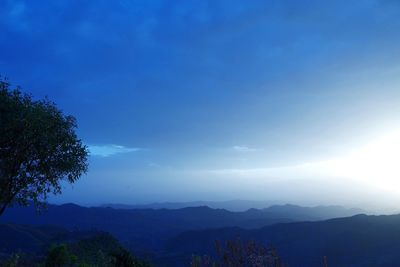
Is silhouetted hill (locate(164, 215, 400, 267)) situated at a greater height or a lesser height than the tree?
lesser

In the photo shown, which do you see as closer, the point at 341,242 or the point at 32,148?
the point at 32,148

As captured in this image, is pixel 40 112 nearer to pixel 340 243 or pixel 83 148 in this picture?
pixel 83 148

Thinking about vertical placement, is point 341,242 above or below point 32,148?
below

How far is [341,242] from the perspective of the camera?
15600 centimetres

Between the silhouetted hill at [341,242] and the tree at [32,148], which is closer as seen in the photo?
A: the tree at [32,148]

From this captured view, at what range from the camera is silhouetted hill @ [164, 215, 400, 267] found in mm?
128163

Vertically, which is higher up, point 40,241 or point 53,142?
point 53,142

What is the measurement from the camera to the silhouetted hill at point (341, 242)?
128m

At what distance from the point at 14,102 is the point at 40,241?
141 meters

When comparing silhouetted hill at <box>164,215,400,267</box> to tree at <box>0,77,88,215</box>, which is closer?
tree at <box>0,77,88,215</box>

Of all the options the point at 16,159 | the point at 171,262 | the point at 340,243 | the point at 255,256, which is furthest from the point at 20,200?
the point at 340,243

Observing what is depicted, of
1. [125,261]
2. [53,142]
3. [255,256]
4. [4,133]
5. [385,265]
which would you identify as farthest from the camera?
[385,265]

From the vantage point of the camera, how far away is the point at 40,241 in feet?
474

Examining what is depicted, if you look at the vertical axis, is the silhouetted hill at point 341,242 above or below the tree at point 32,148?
below
